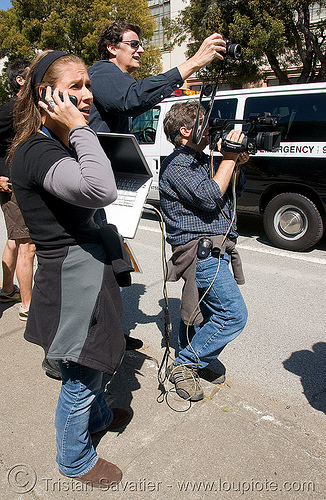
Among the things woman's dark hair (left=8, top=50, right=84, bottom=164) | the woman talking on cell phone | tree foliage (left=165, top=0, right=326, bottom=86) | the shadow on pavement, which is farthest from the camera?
tree foliage (left=165, top=0, right=326, bottom=86)

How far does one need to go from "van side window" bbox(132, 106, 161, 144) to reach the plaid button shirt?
4.81 meters

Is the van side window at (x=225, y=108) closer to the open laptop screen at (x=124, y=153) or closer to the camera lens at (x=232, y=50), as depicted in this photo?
the camera lens at (x=232, y=50)

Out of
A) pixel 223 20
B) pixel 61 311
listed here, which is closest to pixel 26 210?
pixel 61 311

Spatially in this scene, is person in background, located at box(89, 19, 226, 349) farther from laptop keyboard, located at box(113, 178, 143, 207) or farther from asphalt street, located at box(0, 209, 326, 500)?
asphalt street, located at box(0, 209, 326, 500)

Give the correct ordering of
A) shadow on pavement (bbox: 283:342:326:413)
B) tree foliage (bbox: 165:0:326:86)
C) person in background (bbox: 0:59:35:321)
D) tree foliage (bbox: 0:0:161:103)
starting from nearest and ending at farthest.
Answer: shadow on pavement (bbox: 283:342:326:413) < person in background (bbox: 0:59:35:321) < tree foliage (bbox: 165:0:326:86) < tree foliage (bbox: 0:0:161:103)

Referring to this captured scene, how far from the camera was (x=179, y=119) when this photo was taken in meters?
2.57

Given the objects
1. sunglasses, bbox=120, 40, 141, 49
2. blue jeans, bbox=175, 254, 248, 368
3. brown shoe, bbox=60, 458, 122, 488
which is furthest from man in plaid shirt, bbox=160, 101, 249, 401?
brown shoe, bbox=60, 458, 122, 488

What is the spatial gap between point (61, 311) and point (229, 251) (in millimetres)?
1315

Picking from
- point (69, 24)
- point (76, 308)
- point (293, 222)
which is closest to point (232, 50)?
point (76, 308)

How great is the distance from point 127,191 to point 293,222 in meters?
4.16

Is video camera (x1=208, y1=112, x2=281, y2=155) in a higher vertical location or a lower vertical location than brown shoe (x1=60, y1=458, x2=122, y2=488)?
higher

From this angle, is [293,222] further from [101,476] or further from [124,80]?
[101,476]

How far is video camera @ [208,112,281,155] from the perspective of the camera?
2.38 meters

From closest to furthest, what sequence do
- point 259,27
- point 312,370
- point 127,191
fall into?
point 127,191
point 312,370
point 259,27
